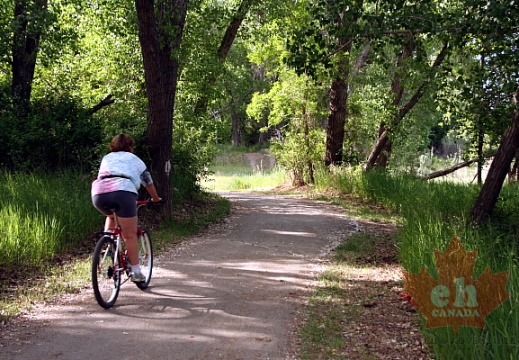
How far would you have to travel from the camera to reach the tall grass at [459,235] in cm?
389

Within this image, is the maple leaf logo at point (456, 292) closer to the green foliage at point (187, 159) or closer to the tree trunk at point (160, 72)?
the tree trunk at point (160, 72)

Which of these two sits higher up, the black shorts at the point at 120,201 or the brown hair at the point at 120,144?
the brown hair at the point at 120,144

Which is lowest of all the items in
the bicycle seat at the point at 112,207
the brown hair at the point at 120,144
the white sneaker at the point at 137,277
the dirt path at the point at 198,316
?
the dirt path at the point at 198,316

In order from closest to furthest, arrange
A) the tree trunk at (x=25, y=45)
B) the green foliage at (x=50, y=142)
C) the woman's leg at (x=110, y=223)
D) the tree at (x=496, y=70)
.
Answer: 1. the woman's leg at (x=110, y=223)
2. the tree at (x=496, y=70)
3. the green foliage at (x=50, y=142)
4. the tree trunk at (x=25, y=45)

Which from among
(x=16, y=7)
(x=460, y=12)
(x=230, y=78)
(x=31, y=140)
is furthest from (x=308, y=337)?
(x=16, y=7)

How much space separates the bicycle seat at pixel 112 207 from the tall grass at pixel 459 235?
133 inches

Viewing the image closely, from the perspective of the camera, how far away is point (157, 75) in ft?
33.6

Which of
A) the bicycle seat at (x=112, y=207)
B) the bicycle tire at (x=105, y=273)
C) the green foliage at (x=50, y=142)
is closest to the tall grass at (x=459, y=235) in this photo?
the bicycle tire at (x=105, y=273)

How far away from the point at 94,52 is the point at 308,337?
11.9 metres

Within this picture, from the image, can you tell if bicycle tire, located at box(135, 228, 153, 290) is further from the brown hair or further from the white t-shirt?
the brown hair

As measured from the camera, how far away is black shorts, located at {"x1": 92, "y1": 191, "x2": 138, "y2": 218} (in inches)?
225

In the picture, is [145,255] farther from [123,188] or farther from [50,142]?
[50,142]

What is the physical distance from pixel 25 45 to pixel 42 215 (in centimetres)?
734

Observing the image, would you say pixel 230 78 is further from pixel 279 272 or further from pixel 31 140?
pixel 279 272
